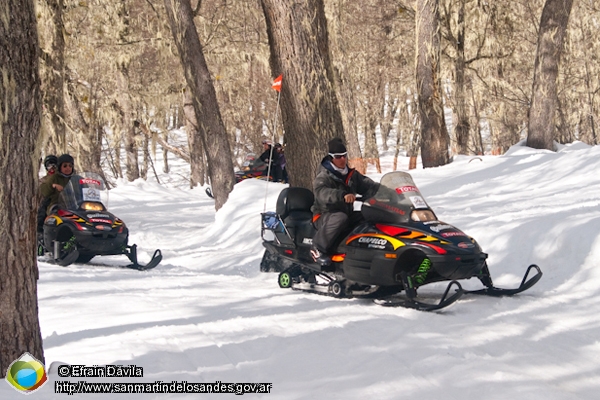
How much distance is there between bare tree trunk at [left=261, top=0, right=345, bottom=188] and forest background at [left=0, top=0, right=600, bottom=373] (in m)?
0.02

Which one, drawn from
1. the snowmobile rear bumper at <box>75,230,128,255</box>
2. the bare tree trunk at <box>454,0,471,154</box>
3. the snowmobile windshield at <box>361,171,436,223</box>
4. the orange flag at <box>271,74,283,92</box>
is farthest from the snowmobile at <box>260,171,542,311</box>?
the bare tree trunk at <box>454,0,471,154</box>

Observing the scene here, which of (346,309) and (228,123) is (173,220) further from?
(228,123)

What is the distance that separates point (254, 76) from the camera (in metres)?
32.0

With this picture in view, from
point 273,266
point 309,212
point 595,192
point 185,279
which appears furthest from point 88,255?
point 595,192

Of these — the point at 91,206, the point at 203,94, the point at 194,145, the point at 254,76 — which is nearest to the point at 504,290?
the point at 91,206

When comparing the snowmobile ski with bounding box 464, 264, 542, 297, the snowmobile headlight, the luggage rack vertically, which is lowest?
the snowmobile ski with bounding box 464, 264, 542, 297

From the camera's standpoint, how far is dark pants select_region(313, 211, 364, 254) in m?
7.60

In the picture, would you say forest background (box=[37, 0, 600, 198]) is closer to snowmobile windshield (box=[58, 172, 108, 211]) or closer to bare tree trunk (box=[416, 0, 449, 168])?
bare tree trunk (box=[416, 0, 449, 168])

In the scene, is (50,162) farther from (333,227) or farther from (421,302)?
(421,302)

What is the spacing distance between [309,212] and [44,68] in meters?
10.3

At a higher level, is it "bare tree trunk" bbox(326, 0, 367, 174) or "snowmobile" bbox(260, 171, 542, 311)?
"bare tree trunk" bbox(326, 0, 367, 174)

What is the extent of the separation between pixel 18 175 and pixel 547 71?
14.7 meters

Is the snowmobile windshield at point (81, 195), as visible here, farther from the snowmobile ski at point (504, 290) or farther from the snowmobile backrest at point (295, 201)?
the snowmobile ski at point (504, 290)

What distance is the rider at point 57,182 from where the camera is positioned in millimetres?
11531
